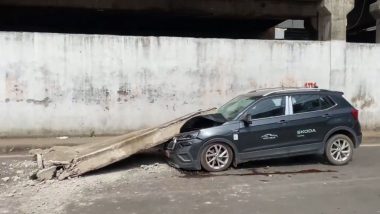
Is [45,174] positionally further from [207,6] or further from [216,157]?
[207,6]

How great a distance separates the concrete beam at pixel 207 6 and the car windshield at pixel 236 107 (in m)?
10.8

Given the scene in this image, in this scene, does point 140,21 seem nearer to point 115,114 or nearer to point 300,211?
point 115,114

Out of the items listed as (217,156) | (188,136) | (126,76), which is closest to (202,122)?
(188,136)

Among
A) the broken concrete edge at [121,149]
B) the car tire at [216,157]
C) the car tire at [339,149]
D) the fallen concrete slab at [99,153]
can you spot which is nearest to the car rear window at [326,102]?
the car tire at [339,149]

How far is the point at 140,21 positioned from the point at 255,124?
19267 millimetres

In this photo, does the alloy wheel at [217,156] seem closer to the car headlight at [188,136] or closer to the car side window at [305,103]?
the car headlight at [188,136]

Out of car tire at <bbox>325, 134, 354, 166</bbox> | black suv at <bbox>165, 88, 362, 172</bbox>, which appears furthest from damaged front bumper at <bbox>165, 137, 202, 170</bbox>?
car tire at <bbox>325, 134, 354, 166</bbox>

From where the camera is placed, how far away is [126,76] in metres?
15.2

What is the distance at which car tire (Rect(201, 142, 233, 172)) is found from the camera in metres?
9.77

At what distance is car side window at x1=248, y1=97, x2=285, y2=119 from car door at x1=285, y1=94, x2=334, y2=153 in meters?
0.22

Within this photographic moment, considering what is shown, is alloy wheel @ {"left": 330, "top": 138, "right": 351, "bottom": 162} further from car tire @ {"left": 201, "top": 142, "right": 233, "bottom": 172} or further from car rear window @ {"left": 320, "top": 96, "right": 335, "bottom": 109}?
car tire @ {"left": 201, "top": 142, "right": 233, "bottom": 172}

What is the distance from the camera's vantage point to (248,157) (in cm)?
1005

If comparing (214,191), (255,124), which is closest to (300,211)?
(214,191)

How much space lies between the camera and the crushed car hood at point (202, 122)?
10.0 meters
